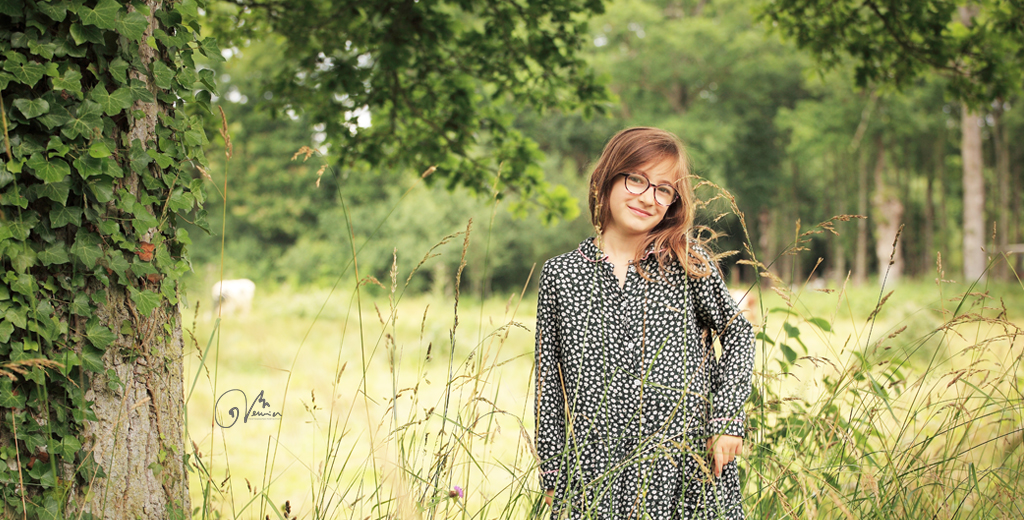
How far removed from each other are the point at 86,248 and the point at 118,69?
1.44 ft

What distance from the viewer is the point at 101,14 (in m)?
1.46

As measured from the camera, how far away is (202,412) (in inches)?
225

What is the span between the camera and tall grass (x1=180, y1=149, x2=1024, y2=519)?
1597 millimetres

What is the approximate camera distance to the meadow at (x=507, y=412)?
5.26 feet

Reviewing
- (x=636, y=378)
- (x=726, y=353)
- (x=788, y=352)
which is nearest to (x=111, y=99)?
(x=636, y=378)

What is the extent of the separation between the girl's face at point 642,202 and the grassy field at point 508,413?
0.43 metres

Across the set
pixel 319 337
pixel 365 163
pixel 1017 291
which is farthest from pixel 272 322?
pixel 1017 291

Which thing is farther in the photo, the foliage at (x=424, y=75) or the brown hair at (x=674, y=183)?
the foliage at (x=424, y=75)

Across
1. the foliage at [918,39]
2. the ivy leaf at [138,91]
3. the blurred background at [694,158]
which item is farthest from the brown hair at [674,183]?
the blurred background at [694,158]

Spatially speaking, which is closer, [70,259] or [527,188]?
[70,259]

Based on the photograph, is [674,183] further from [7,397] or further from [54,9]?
[7,397]

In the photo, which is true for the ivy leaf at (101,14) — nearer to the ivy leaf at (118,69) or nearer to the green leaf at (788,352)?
the ivy leaf at (118,69)

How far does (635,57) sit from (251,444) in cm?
2266

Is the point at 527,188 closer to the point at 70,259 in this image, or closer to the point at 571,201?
the point at 571,201
